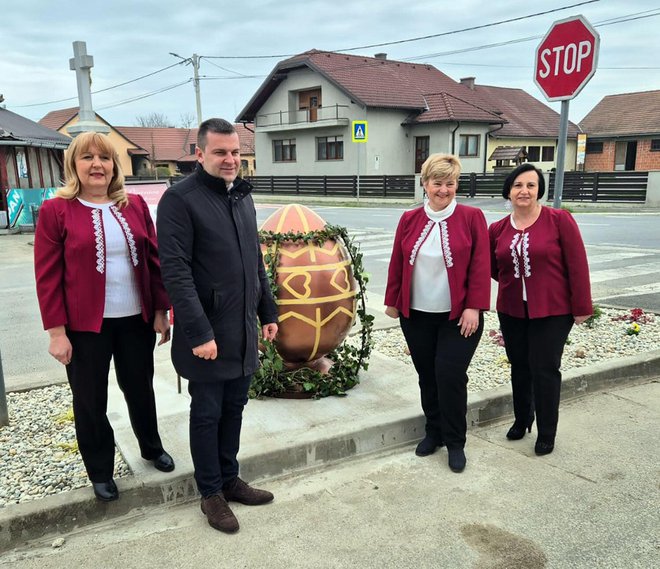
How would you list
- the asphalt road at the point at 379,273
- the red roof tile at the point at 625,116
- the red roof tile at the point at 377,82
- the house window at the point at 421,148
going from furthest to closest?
the red roof tile at the point at 625,116, the house window at the point at 421,148, the red roof tile at the point at 377,82, the asphalt road at the point at 379,273

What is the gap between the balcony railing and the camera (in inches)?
1334

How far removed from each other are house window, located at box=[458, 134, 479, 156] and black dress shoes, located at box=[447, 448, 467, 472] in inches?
1275

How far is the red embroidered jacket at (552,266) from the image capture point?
369 cm

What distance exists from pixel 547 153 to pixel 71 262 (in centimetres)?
4048

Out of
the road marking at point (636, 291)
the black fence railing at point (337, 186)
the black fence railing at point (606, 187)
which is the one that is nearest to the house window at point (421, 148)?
the black fence railing at point (337, 186)

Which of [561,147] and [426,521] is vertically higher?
[561,147]

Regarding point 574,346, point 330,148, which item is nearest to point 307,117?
point 330,148

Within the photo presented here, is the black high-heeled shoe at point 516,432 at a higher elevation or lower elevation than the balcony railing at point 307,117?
lower

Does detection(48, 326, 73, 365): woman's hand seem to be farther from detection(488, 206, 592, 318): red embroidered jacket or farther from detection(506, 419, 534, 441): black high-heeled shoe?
detection(506, 419, 534, 441): black high-heeled shoe

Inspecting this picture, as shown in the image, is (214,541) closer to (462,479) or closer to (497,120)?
(462,479)

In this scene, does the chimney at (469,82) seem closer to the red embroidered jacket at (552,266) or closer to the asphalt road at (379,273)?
the asphalt road at (379,273)

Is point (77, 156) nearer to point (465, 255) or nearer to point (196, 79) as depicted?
point (465, 255)

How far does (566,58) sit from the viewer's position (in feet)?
17.9

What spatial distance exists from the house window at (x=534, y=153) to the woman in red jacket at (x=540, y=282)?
36.6m
